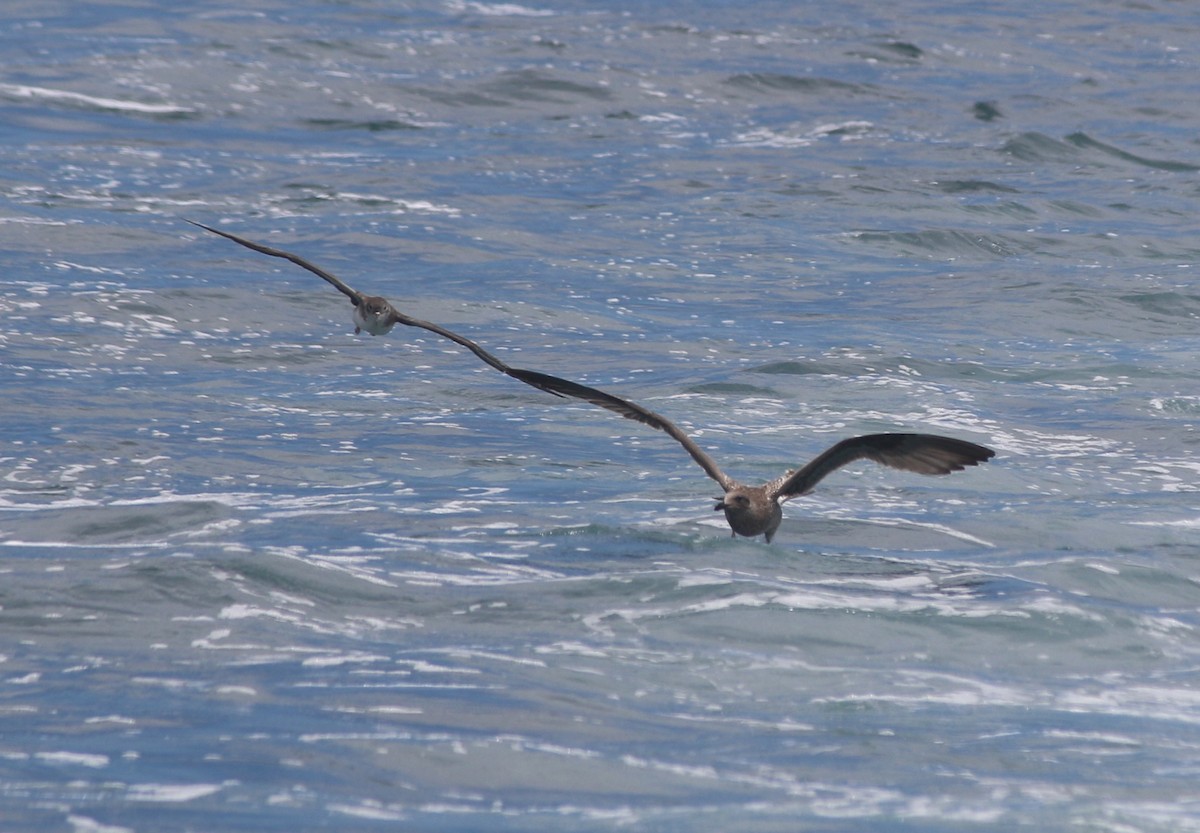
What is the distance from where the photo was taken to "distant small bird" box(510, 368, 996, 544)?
369 inches

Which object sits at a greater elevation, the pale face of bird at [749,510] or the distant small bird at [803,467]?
the distant small bird at [803,467]

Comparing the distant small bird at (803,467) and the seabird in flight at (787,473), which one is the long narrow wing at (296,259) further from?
the distant small bird at (803,467)

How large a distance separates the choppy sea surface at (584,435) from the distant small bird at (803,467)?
1.26 ft

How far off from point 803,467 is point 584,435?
4.44m

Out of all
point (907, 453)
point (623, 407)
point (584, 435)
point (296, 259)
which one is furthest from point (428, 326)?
point (584, 435)

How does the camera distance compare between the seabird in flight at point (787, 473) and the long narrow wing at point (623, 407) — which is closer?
the seabird in flight at point (787, 473)

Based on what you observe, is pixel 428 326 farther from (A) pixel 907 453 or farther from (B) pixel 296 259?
(A) pixel 907 453

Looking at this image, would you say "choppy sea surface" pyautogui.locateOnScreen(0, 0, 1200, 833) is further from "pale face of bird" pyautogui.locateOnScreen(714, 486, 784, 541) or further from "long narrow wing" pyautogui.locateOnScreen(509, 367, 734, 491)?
"long narrow wing" pyautogui.locateOnScreen(509, 367, 734, 491)

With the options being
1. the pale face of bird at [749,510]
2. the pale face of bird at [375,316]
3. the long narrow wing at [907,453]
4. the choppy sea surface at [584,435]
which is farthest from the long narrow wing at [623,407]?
the pale face of bird at [375,316]

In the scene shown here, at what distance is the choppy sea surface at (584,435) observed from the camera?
7453mm

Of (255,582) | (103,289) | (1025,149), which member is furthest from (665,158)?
(255,582)

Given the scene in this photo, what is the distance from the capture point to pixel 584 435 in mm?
13820

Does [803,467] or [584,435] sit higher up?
[803,467]

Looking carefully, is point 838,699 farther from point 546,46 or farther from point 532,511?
point 546,46
